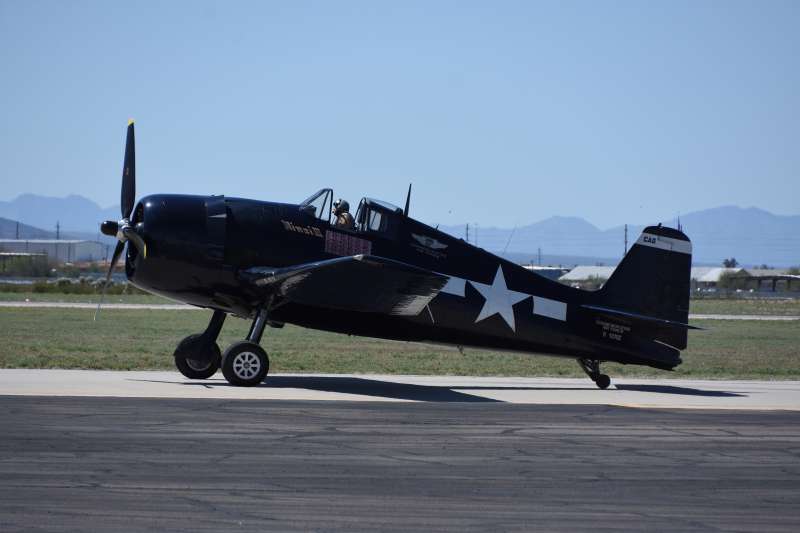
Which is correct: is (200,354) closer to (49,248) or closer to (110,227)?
(110,227)

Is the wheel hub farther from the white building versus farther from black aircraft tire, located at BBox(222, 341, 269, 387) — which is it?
the white building

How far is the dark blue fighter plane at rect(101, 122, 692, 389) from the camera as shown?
1555 cm

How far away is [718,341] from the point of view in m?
31.8

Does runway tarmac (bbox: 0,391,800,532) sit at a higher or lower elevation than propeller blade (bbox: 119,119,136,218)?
lower

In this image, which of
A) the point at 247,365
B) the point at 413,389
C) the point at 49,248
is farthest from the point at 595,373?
the point at 49,248

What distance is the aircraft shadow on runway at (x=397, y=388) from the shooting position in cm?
1549

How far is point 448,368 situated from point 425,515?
1362 centimetres

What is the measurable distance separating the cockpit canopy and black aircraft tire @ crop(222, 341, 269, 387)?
7.57 ft

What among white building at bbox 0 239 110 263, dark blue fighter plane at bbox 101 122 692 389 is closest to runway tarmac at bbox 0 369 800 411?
dark blue fighter plane at bbox 101 122 692 389

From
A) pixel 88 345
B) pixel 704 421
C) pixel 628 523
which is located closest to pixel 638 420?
pixel 704 421

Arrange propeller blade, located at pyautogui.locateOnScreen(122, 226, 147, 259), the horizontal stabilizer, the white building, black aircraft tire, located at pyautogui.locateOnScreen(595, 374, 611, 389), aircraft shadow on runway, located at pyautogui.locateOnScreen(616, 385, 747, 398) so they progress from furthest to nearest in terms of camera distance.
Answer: the white building
black aircraft tire, located at pyautogui.locateOnScreen(595, 374, 611, 389)
the horizontal stabilizer
aircraft shadow on runway, located at pyautogui.locateOnScreen(616, 385, 747, 398)
propeller blade, located at pyautogui.locateOnScreen(122, 226, 147, 259)

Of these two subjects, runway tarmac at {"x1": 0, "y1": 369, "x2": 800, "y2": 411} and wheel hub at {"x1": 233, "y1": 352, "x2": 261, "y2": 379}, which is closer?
runway tarmac at {"x1": 0, "y1": 369, "x2": 800, "y2": 411}

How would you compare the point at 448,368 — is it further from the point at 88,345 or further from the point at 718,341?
the point at 718,341

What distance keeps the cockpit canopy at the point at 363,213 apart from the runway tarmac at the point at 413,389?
2.55m
